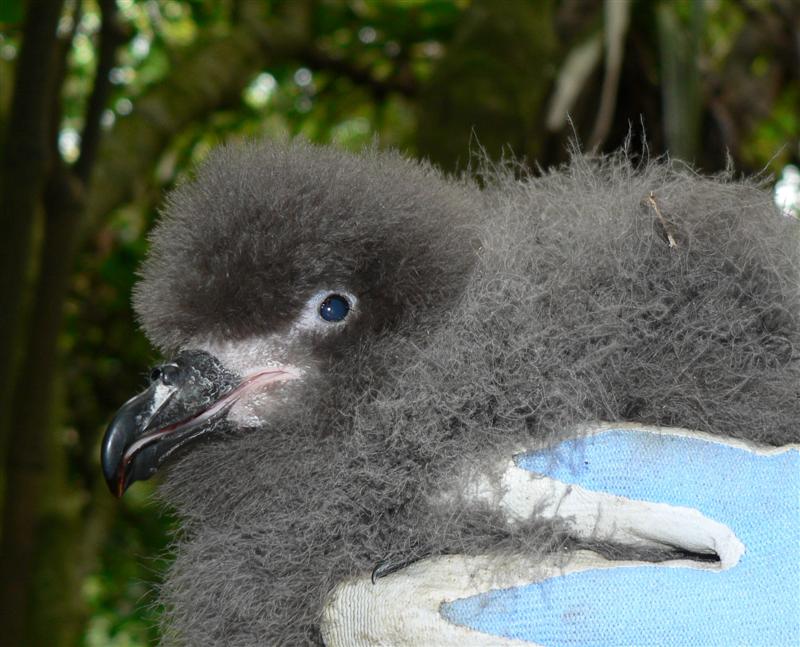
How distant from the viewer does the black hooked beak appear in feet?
4.16

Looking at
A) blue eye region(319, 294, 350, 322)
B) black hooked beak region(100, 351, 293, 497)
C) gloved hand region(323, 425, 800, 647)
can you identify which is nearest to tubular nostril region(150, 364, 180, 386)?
black hooked beak region(100, 351, 293, 497)

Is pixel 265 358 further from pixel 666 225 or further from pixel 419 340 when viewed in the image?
pixel 666 225

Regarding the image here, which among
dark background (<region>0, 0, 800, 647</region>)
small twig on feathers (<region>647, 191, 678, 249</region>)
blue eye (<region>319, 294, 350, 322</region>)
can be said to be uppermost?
small twig on feathers (<region>647, 191, 678, 249</region>)

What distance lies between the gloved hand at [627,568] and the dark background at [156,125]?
1.84 feet

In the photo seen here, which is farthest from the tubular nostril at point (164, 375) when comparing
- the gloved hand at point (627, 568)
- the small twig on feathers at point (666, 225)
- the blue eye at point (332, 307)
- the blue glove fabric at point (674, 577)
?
the small twig on feathers at point (666, 225)

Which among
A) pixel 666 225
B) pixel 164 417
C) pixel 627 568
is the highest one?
pixel 666 225

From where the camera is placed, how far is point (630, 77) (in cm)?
317

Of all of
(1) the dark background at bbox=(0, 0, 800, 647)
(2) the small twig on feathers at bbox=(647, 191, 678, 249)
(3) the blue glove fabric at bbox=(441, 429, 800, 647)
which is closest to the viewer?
(3) the blue glove fabric at bbox=(441, 429, 800, 647)

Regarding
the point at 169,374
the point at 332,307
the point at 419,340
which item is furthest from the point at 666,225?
the point at 169,374

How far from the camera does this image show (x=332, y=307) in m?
1.36

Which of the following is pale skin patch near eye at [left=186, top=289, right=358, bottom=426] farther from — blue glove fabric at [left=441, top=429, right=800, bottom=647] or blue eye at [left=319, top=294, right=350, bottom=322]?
blue glove fabric at [left=441, top=429, right=800, bottom=647]

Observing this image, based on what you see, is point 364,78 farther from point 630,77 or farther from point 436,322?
point 436,322

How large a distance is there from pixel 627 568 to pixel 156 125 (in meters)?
3.01

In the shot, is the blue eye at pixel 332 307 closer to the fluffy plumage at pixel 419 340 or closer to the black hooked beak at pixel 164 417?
the fluffy plumage at pixel 419 340
